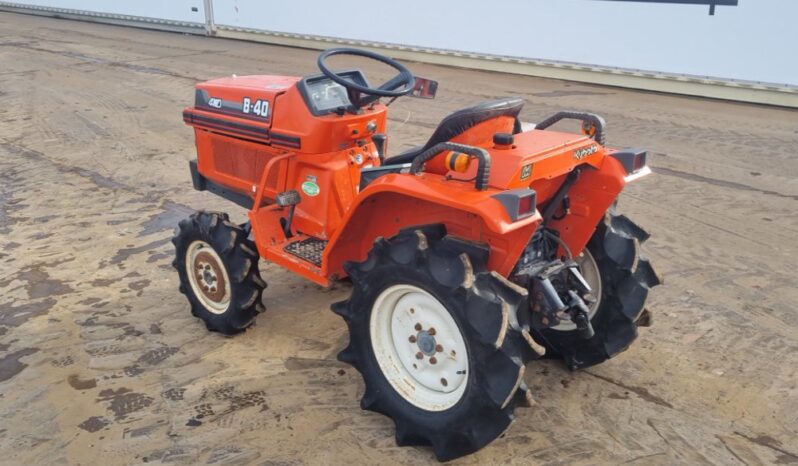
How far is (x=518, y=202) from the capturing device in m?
2.45

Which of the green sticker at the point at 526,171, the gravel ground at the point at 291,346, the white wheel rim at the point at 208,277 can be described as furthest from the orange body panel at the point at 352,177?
the gravel ground at the point at 291,346

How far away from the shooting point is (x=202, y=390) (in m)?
3.27

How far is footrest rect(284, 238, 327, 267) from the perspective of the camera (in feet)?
11.6

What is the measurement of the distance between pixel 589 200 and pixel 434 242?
83cm

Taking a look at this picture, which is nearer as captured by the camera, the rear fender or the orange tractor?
the orange tractor

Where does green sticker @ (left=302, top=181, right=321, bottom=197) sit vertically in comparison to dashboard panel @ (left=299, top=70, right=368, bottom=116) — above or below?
below

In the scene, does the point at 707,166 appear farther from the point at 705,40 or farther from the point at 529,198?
the point at 529,198

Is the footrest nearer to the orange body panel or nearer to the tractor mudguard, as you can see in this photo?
the orange body panel

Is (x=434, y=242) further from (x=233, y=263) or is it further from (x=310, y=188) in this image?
(x=233, y=263)

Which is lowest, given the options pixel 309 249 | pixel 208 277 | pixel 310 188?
pixel 208 277

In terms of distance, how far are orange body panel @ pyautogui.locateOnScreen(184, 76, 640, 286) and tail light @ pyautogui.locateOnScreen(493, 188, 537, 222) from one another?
21 millimetres

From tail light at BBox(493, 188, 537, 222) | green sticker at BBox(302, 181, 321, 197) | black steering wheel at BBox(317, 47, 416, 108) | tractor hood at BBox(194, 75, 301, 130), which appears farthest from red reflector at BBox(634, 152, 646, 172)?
tractor hood at BBox(194, 75, 301, 130)

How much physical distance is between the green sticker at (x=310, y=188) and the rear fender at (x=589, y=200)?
4.09ft

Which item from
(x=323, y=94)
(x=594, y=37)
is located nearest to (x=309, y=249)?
(x=323, y=94)
